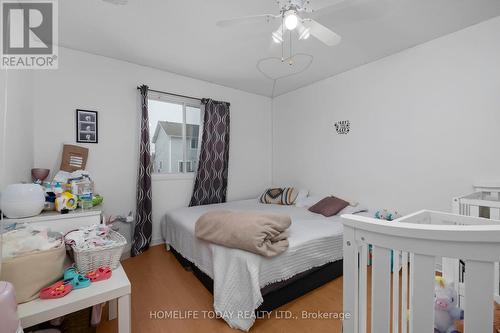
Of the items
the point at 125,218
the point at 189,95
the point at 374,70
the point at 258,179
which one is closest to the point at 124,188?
the point at 125,218

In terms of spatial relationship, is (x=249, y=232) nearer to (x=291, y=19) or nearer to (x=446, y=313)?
(x=446, y=313)

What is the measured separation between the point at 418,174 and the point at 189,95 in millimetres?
3181

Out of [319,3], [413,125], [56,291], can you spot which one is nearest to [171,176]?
[56,291]

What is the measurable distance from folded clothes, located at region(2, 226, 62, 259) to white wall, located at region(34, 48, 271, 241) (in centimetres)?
169

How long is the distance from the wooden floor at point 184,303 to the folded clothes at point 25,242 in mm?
875

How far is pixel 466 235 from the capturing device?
51 centimetres

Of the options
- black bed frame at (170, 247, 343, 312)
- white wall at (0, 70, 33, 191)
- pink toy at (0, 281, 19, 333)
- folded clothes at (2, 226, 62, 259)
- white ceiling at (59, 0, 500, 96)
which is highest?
white ceiling at (59, 0, 500, 96)

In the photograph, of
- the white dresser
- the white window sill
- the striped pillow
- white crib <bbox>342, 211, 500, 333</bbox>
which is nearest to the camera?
white crib <bbox>342, 211, 500, 333</bbox>

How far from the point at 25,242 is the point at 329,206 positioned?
9.25 ft

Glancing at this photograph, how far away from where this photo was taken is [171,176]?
3.17 metres

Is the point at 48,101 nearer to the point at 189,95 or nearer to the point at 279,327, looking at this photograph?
the point at 189,95

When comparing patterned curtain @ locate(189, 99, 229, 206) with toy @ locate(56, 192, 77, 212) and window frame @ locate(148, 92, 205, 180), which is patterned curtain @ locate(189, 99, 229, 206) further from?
toy @ locate(56, 192, 77, 212)

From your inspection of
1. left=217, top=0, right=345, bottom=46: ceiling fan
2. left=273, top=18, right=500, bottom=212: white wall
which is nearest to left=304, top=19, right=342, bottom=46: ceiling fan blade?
left=217, top=0, right=345, bottom=46: ceiling fan

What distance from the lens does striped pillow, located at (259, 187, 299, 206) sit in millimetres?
3463
